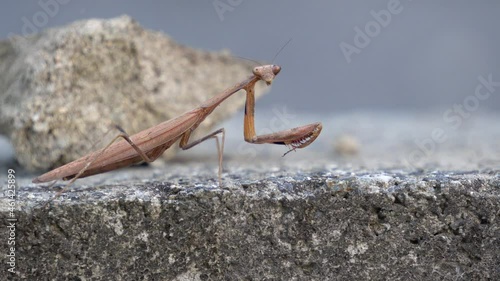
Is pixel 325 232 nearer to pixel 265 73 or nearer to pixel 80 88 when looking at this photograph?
pixel 265 73

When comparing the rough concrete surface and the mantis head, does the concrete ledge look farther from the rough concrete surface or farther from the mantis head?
the mantis head

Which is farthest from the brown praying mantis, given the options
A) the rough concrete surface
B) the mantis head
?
the rough concrete surface

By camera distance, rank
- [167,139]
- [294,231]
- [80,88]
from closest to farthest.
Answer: [294,231] → [167,139] → [80,88]

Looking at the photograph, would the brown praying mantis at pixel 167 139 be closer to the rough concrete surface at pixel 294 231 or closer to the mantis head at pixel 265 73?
the mantis head at pixel 265 73

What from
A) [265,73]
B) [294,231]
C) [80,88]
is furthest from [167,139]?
[80,88]

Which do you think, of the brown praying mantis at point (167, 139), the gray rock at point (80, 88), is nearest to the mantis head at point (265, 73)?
the brown praying mantis at point (167, 139)
